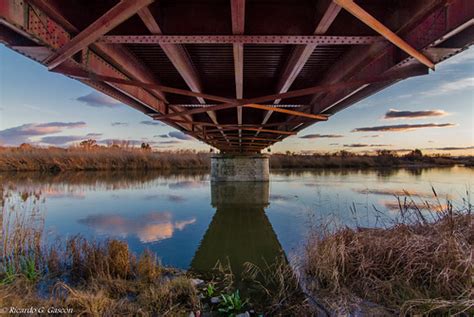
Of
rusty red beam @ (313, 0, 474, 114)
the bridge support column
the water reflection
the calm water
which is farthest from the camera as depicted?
the bridge support column

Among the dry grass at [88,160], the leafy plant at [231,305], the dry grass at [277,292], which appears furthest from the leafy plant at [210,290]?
the dry grass at [88,160]

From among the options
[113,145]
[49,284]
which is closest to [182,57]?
[49,284]

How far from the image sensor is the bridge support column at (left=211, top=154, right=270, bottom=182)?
933 inches

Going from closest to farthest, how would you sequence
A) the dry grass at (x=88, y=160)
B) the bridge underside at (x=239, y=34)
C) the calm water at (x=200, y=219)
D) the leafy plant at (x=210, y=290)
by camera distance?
the bridge underside at (x=239, y=34), the leafy plant at (x=210, y=290), the calm water at (x=200, y=219), the dry grass at (x=88, y=160)

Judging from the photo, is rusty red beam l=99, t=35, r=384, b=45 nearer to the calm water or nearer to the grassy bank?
the grassy bank

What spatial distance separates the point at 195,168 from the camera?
4309 cm

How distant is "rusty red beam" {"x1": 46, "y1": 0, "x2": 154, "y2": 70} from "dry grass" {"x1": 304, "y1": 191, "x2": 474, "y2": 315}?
4.35m

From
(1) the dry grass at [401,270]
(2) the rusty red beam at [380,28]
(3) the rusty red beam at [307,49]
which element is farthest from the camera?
(1) the dry grass at [401,270]

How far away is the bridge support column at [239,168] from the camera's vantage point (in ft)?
77.7

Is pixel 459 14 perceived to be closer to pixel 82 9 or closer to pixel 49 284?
pixel 82 9

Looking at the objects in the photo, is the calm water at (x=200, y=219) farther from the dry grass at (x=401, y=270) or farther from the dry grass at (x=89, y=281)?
the dry grass at (x=401, y=270)

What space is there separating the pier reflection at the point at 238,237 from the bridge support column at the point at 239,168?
6526 mm

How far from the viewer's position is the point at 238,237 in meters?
9.17

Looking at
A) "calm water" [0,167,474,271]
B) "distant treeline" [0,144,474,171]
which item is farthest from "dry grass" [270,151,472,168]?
"calm water" [0,167,474,271]
